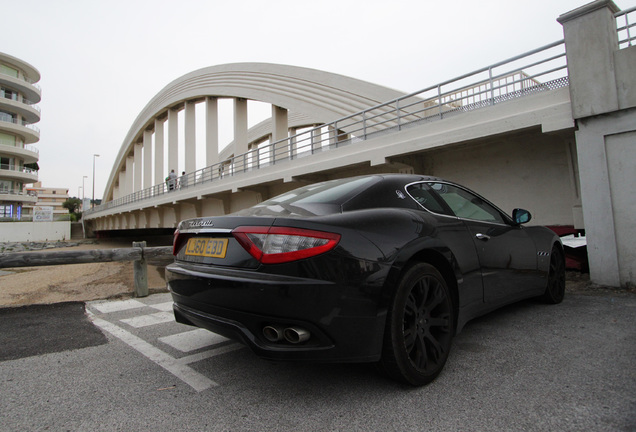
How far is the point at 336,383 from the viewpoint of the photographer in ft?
7.17

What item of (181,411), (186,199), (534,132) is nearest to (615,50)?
(534,132)

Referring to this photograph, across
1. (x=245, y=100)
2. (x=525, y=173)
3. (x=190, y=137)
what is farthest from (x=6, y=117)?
(x=525, y=173)

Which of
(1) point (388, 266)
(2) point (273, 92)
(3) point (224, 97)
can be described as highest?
(3) point (224, 97)

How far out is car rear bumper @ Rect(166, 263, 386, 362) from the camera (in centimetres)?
179

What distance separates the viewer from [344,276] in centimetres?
185

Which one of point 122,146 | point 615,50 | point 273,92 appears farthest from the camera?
point 122,146

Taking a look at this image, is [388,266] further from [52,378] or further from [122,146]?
[122,146]

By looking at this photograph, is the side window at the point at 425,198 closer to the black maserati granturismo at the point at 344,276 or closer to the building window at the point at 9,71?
the black maserati granturismo at the point at 344,276

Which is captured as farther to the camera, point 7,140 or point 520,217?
point 7,140

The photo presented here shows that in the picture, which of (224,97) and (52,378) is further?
(224,97)

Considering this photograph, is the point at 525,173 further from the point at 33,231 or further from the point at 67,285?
the point at 33,231

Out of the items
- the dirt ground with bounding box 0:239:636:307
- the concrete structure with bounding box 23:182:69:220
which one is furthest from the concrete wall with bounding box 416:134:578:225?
the concrete structure with bounding box 23:182:69:220

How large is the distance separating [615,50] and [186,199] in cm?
1871

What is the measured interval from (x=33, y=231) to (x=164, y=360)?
46586 mm
